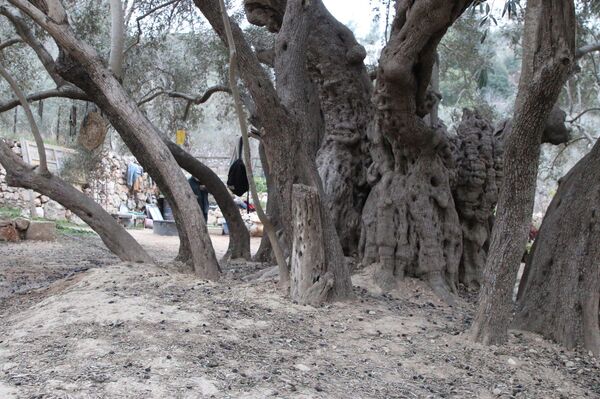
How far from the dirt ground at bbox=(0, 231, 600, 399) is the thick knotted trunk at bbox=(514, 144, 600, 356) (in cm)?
17

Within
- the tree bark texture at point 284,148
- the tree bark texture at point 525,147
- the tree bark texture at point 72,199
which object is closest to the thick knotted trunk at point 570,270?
the tree bark texture at point 525,147

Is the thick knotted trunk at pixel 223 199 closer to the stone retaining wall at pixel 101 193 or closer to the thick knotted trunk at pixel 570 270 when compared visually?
the thick knotted trunk at pixel 570 270

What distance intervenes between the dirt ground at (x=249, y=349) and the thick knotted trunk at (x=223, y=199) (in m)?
2.63

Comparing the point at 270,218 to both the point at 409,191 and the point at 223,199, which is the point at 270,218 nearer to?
the point at 223,199

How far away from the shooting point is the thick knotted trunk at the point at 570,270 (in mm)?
4488

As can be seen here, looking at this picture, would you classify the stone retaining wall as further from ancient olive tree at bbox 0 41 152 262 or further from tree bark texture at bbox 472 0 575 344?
tree bark texture at bbox 472 0 575 344

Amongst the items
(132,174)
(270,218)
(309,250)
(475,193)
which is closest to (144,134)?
(309,250)

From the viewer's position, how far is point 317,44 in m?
6.98

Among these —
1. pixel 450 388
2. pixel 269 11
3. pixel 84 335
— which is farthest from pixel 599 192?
pixel 269 11

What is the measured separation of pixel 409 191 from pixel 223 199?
3130 mm

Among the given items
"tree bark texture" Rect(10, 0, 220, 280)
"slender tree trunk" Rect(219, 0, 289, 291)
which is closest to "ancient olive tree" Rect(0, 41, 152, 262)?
"tree bark texture" Rect(10, 0, 220, 280)

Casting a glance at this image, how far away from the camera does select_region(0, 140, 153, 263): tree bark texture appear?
20.5 ft

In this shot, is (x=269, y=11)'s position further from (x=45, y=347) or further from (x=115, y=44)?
(x=45, y=347)

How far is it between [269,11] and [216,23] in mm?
1780
